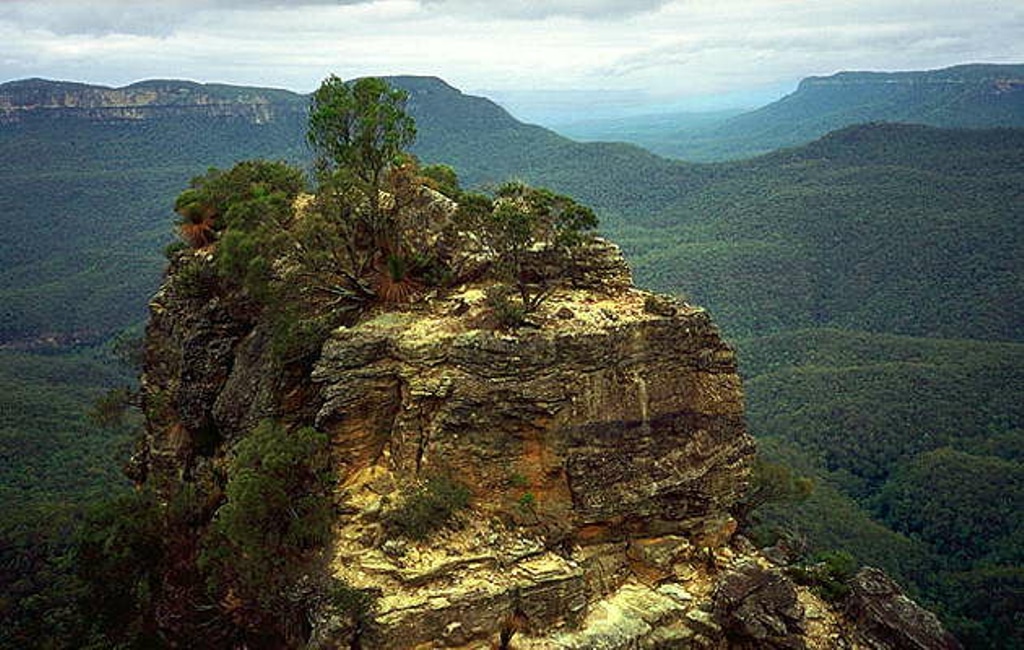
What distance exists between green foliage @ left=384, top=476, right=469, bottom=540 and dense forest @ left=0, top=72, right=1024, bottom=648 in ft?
40.1

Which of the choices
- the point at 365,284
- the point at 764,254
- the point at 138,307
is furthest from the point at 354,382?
the point at 764,254

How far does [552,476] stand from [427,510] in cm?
369

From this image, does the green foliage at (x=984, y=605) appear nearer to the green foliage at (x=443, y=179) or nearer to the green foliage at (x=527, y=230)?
the green foliage at (x=527, y=230)

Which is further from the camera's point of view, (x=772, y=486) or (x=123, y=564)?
(x=772, y=486)

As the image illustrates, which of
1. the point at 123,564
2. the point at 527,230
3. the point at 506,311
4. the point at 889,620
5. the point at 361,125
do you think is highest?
the point at 361,125

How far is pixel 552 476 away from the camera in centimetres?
2086

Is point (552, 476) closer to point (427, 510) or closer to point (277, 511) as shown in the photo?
point (427, 510)

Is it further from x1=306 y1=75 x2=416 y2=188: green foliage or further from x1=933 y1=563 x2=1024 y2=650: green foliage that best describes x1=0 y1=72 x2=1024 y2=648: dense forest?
x1=306 y1=75 x2=416 y2=188: green foliage

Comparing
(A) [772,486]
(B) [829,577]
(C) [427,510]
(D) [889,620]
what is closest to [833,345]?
(A) [772,486]

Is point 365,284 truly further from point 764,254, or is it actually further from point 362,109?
point 764,254

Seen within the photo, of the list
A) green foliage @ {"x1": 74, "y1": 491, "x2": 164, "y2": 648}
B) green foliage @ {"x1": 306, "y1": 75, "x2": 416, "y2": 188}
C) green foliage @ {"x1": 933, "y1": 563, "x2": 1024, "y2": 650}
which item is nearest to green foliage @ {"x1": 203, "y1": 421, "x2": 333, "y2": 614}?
green foliage @ {"x1": 74, "y1": 491, "x2": 164, "y2": 648}

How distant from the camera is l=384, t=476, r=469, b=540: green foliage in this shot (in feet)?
63.2

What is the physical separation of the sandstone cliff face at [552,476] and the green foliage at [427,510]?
0.95 ft

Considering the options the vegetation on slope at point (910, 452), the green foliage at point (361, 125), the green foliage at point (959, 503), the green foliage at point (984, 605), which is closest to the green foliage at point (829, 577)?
the green foliage at point (361, 125)
